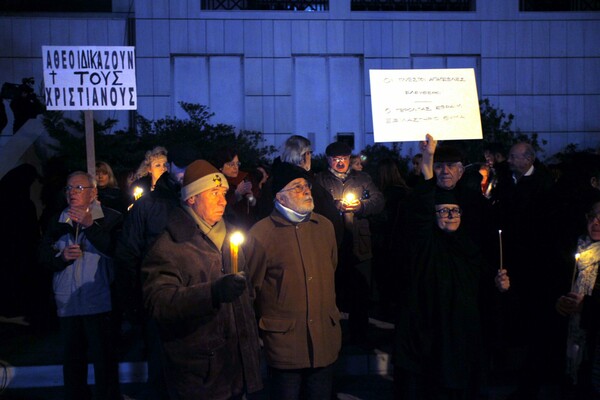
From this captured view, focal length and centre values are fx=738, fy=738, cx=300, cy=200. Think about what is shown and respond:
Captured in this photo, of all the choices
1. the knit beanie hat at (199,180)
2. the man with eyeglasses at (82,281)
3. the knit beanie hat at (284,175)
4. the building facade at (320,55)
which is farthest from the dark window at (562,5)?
the knit beanie hat at (199,180)

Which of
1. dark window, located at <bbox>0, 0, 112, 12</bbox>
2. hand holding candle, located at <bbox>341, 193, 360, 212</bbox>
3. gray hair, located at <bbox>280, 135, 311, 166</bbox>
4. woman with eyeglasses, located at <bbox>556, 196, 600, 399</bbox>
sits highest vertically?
dark window, located at <bbox>0, 0, 112, 12</bbox>

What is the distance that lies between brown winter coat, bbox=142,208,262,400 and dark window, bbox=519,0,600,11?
51.2 feet

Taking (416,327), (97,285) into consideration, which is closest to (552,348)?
(416,327)

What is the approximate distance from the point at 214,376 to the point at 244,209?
378 cm

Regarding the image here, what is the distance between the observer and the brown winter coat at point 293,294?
197 inches

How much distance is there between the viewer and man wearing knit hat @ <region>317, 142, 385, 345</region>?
7.50m

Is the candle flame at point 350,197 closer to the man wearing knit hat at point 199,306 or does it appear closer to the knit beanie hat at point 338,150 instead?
the knit beanie hat at point 338,150

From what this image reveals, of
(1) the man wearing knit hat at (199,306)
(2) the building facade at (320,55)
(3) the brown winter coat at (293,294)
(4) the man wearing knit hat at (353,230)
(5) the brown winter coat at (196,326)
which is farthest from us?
(2) the building facade at (320,55)

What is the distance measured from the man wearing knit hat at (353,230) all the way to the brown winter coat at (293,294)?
2.07 metres

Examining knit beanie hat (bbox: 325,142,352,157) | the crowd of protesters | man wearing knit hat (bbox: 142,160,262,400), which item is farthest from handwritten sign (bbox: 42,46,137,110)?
man wearing knit hat (bbox: 142,160,262,400)

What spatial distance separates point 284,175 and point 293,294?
883mm

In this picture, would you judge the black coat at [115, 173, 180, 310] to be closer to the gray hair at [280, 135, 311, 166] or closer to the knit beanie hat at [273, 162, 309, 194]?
the knit beanie hat at [273, 162, 309, 194]

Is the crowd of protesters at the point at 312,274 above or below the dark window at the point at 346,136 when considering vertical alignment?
below

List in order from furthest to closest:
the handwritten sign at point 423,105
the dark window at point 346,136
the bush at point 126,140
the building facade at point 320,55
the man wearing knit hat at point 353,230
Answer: the dark window at point 346,136, the building facade at point 320,55, the bush at point 126,140, the man wearing knit hat at point 353,230, the handwritten sign at point 423,105
